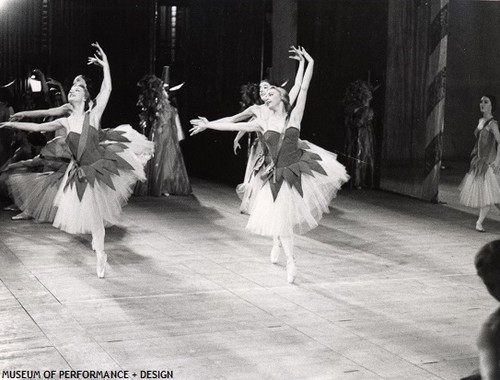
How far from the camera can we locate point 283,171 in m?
8.27

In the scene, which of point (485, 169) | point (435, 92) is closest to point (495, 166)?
point (485, 169)

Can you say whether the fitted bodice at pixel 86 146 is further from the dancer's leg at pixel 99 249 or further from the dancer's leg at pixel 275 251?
the dancer's leg at pixel 275 251

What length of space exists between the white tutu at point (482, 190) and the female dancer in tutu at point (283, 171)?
353cm

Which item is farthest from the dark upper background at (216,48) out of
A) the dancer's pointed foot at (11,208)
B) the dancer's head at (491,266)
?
the dancer's head at (491,266)

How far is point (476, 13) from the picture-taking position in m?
19.5

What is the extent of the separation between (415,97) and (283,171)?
6.48 meters

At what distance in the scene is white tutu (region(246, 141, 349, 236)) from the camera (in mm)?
8203

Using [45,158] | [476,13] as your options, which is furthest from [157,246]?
[476,13]

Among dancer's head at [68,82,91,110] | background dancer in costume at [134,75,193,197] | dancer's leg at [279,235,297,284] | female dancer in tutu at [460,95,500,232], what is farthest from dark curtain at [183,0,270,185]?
dancer's leg at [279,235,297,284]

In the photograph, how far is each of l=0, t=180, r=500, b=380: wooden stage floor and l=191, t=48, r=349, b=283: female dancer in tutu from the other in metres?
0.46

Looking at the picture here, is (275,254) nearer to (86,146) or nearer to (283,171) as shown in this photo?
(283,171)

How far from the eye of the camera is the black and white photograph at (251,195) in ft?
20.1

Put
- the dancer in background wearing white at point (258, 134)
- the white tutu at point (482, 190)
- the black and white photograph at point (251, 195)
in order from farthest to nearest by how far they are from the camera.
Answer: the white tutu at point (482, 190) → the dancer in background wearing white at point (258, 134) → the black and white photograph at point (251, 195)

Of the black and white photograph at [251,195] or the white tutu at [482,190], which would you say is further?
the white tutu at [482,190]
